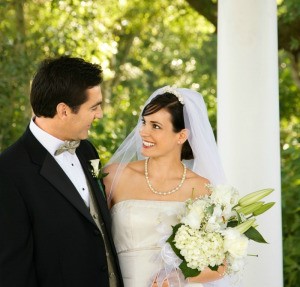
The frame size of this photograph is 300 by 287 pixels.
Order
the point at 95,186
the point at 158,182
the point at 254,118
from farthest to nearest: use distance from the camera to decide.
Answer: the point at 254,118, the point at 158,182, the point at 95,186

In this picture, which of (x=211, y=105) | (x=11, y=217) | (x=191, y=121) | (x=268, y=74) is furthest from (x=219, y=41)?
(x=211, y=105)

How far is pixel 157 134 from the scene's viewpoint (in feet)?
13.7

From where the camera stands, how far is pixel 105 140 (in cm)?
728

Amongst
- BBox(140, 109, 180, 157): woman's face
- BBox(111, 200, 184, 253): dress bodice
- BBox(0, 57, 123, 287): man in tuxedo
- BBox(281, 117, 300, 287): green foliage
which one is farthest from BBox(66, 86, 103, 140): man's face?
BBox(281, 117, 300, 287): green foliage

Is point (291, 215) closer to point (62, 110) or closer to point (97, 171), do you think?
point (97, 171)

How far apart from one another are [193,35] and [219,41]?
8241mm

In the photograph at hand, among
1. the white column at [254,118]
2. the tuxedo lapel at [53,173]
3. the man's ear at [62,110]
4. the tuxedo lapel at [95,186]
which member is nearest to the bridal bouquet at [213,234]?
the tuxedo lapel at [95,186]

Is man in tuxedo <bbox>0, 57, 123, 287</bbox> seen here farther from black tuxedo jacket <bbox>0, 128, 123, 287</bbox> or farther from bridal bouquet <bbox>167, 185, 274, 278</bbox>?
bridal bouquet <bbox>167, 185, 274, 278</bbox>

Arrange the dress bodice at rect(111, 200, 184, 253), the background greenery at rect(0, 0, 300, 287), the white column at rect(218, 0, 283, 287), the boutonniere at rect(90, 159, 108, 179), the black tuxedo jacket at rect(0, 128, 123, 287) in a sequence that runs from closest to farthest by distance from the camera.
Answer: the black tuxedo jacket at rect(0, 128, 123, 287)
the boutonniere at rect(90, 159, 108, 179)
the dress bodice at rect(111, 200, 184, 253)
the white column at rect(218, 0, 283, 287)
the background greenery at rect(0, 0, 300, 287)

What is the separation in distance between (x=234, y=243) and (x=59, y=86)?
3.60 feet

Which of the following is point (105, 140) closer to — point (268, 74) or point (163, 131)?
point (268, 74)

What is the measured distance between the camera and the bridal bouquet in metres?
3.71

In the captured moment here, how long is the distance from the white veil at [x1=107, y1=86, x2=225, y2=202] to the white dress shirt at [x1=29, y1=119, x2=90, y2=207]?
18.0 inches

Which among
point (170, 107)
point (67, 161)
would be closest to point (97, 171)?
point (67, 161)
